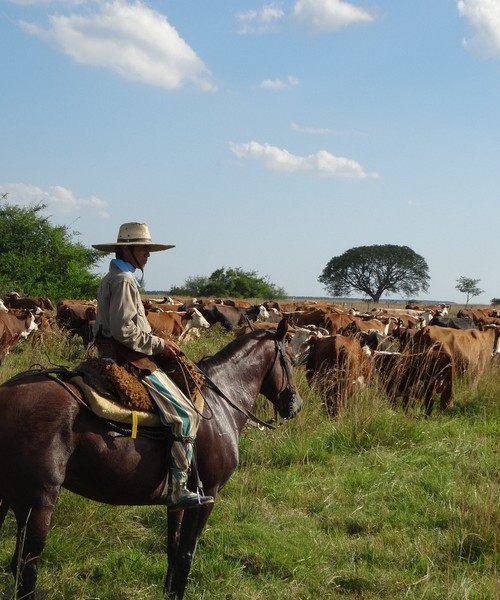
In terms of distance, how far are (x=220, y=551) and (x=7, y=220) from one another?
24.1 metres

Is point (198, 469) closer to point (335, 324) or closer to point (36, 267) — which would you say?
point (335, 324)

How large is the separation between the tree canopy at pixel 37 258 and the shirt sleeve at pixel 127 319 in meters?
23.5

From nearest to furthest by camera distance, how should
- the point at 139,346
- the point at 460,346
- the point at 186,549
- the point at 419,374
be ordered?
the point at 139,346 → the point at 186,549 → the point at 419,374 → the point at 460,346

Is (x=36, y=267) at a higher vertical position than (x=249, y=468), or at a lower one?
higher

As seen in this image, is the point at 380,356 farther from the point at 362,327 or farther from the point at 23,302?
the point at 23,302

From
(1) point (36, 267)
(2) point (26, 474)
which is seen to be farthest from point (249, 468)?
(1) point (36, 267)

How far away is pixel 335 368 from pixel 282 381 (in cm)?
511

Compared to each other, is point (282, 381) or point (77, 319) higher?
point (282, 381)

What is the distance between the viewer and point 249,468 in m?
7.91

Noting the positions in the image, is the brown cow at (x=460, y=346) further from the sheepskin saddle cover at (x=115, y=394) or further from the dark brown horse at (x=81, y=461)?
the sheepskin saddle cover at (x=115, y=394)

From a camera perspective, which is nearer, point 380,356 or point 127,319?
point 127,319

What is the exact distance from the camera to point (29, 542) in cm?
436

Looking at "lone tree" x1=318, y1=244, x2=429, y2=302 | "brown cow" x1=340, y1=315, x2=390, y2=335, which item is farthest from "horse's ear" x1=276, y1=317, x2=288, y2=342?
"lone tree" x1=318, y1=244, x2=429, y2=302

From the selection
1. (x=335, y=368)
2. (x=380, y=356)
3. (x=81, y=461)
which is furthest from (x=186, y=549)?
(x=380, y=356)
